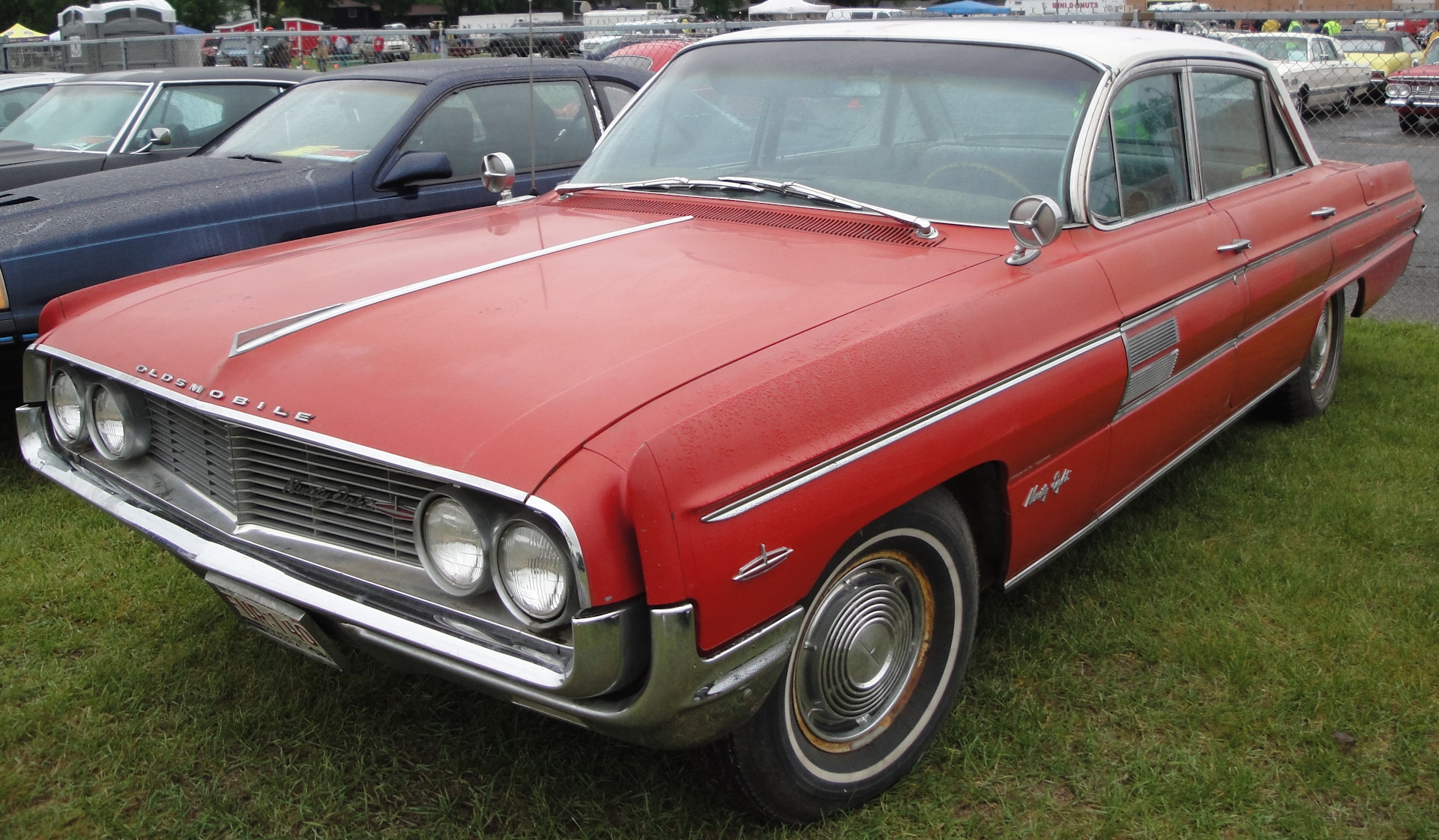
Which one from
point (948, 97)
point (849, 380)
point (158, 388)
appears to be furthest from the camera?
point (948, 97)

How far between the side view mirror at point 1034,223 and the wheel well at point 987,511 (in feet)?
1.72

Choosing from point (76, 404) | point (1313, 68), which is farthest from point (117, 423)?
point (1313, 68)

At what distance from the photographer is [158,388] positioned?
2.42 metres

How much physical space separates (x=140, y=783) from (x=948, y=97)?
8.69ft

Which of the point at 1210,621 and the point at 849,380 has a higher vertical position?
the point at 849,380

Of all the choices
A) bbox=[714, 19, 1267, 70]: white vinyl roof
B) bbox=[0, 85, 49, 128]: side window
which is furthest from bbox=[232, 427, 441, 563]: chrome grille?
bbox=[0, 85, 49, 128]: side window

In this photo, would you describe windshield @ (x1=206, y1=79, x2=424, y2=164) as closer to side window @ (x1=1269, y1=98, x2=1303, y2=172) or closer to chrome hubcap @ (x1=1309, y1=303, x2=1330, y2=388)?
side window @ (x1=1269, y1=98, x2=1303, y2=172)

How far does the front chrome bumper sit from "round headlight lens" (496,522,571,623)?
8cm

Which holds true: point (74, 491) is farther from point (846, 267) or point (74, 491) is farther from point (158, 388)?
point (846, 267)

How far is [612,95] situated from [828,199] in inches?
133

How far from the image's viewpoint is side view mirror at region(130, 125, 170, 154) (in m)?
6.40

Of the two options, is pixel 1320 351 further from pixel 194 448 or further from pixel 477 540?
pixel 194 448

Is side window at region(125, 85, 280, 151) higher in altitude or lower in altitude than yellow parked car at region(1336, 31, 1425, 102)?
lower

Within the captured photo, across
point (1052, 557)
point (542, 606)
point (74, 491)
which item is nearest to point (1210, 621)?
point (1052, 557)
